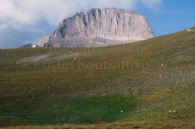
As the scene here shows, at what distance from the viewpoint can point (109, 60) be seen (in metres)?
144

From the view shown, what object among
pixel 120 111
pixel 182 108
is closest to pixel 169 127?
pixel 182 108

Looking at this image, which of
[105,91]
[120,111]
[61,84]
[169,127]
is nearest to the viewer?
[169,127]

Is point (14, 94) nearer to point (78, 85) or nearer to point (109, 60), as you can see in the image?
point (78, 85)

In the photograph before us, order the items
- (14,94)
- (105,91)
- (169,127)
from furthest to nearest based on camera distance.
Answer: (14,94), (105,91), (169,127)

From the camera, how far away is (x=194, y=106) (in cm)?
5912

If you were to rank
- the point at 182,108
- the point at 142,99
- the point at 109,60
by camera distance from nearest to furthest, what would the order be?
the point at 182,108, the point at 142,99, the point at 109,60

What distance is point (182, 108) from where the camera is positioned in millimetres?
59062

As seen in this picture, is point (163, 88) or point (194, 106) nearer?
point (194, 106)

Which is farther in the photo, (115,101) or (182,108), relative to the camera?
(115,101)

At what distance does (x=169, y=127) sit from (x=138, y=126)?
3.57 metres

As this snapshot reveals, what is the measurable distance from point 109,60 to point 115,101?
238 feet

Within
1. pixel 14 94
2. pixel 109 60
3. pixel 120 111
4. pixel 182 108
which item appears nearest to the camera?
pixel 182 108

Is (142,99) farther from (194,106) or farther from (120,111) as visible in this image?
(194,106)

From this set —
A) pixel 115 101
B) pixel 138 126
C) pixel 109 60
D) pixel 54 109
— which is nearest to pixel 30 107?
pixel 54 109
